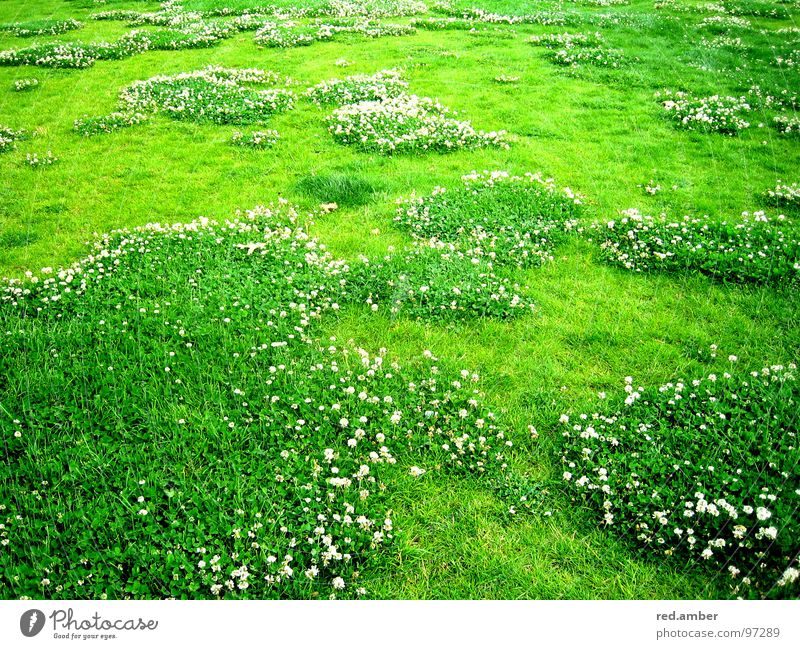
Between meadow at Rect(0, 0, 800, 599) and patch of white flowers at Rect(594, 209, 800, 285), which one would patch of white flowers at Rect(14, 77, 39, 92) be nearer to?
meadow at Rect(0, 0, 800, 599)

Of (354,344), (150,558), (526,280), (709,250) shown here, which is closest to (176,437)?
(150,558)

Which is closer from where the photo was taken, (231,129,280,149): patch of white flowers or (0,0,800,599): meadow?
(0,0,800,599): meadow

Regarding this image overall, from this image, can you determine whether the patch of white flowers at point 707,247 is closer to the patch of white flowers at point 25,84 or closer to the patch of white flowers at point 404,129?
the patch of white flowers at point 404,129

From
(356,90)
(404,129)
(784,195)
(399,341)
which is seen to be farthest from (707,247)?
(356,90)

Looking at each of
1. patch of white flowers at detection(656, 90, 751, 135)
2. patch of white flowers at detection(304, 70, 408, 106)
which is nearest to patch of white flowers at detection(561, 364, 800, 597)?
patch of white flowers at detection(656, 90, 751, 135)

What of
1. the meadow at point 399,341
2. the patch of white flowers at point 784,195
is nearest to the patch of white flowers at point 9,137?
the meadow at point 399,341

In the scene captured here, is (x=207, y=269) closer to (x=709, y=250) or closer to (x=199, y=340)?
(x=199, y=340)

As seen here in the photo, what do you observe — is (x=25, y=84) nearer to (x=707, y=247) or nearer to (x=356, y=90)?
A: (x=356, y=90)

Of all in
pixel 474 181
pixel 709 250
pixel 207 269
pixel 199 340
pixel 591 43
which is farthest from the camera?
pixel 591 43
